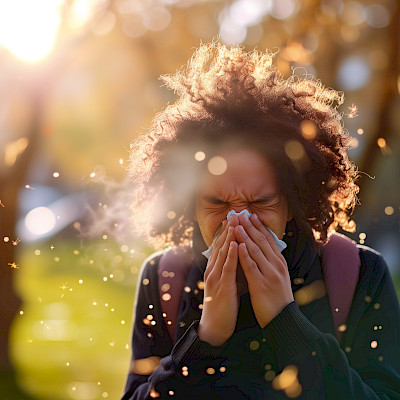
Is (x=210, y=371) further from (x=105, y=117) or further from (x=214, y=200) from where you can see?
(x=105, y=117)

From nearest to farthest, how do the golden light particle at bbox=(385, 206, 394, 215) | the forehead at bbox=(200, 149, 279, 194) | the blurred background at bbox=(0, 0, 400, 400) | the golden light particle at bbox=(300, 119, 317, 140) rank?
the forehead at bbox=(200, 149, 279, 194) → the golden light particle at bbox=(300, 119, 317, 140) → the blurred background at bbox=(0, 0, 400, 400) → the golden light particle at bbox=(385, 206, 394, 215)

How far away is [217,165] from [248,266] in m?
0.50

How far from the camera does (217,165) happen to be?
2541 mm

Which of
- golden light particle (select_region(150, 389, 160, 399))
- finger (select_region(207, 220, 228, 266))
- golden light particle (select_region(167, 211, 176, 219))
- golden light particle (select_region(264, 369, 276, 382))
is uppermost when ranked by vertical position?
golden light particle (select_region(167, 211, 176, 219))

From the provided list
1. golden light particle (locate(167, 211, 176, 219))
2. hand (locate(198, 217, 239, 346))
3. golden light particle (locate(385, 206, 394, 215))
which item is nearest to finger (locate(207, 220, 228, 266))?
hand (locate(198, 217, 239, 346))

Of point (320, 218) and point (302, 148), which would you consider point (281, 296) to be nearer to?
point (320, 218)

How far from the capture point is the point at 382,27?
710 cm

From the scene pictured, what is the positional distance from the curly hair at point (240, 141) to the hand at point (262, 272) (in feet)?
1.06

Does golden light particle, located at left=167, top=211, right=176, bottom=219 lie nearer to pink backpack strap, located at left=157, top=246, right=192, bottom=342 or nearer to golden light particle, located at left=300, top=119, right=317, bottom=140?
pink backpack strap, located at left=157, top=246, right=192, bottom=342

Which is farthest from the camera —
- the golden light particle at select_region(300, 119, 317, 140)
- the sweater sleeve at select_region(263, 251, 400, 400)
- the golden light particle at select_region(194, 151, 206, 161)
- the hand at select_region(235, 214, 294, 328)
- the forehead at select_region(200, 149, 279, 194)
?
the golden light particle at select_region(300, 119, 317, 140)

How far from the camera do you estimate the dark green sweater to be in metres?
2.23

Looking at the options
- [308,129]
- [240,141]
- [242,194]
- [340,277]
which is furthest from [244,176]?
[340,277]

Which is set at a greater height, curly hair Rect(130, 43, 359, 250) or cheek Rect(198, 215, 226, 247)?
curly hair Rect(130, 43, 359, 250)

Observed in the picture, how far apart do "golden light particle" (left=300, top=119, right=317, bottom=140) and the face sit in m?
0.30
